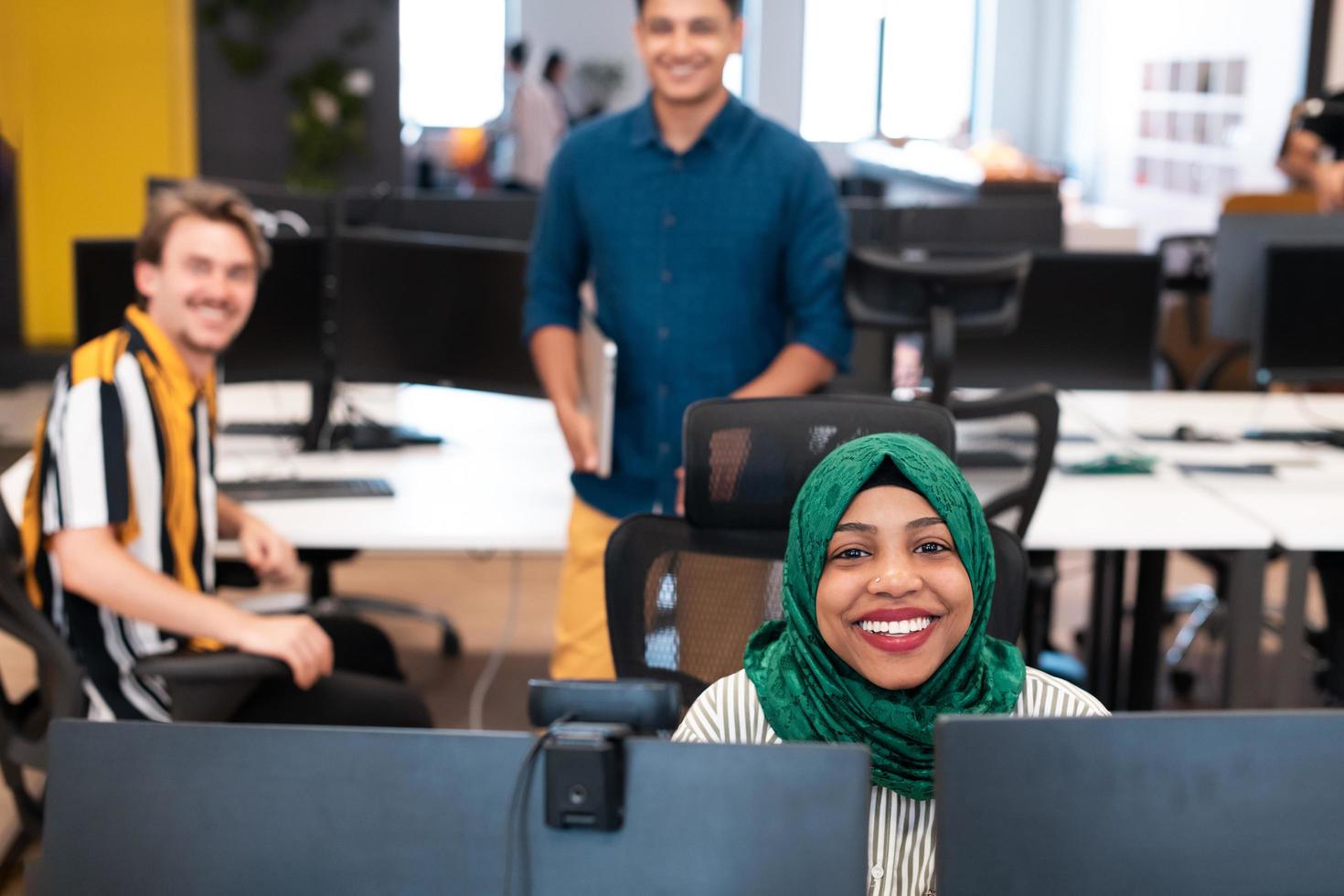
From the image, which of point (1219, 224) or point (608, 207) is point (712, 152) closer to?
point (608, 207)

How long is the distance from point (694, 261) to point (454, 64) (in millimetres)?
10846

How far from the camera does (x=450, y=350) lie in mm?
3346

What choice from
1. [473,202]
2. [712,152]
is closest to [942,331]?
[712,152]

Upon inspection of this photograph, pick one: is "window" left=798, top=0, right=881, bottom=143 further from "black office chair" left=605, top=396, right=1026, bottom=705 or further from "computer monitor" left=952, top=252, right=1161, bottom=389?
"black office chair" left=605, top=396, right=1026, bottom=705

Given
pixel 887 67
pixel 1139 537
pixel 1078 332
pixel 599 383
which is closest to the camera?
pixel 599 383

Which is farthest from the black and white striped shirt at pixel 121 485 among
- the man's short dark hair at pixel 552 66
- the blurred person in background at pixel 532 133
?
the man's short dark hair at pixel 552 66

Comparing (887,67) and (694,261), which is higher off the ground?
(887,67)

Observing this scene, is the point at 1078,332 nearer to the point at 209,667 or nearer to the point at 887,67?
the point at 209,667

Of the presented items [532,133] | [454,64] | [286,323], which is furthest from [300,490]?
[454,64]

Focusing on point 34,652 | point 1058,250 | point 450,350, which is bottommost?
point 34,652

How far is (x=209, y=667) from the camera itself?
2139 mm

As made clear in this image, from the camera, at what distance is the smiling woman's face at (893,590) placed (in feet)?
4.43

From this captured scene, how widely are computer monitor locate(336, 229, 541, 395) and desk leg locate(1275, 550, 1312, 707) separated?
1521 mm

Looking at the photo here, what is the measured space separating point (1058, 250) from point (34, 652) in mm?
2434
